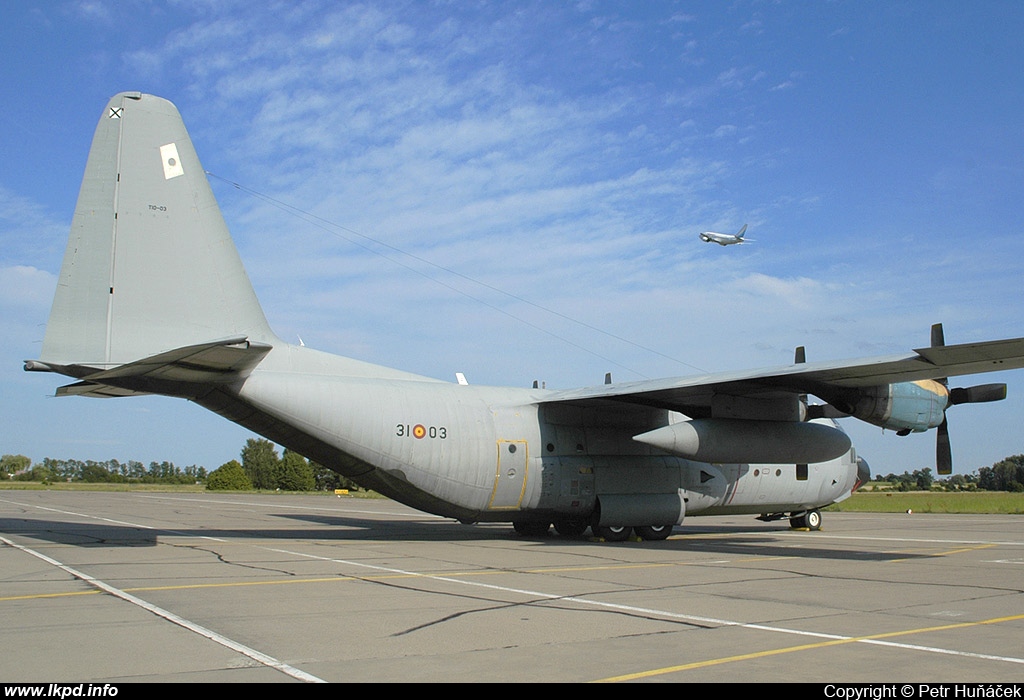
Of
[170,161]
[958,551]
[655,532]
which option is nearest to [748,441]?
[655,532]

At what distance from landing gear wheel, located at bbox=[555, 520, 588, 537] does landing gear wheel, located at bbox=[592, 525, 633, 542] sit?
1.86 ft

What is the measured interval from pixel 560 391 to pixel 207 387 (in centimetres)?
810

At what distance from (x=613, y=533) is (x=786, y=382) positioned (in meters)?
5.27

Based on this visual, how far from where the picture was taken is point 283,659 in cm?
592

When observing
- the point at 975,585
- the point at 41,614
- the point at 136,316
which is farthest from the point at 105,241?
the point at 975,585

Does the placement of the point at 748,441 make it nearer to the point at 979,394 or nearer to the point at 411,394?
the point at 979,394

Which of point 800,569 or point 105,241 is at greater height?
point 105,241

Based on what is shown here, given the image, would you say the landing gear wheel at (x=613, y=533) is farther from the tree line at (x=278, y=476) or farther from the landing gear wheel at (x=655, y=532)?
the tree line at (x=278, y=476)

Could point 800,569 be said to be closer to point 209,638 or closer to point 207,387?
point 209,638

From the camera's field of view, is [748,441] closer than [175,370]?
No

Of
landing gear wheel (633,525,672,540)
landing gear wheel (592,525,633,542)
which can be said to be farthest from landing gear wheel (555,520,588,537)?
landing gear wheel (633,525,672,540)

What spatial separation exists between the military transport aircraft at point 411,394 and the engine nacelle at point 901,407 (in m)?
0.03

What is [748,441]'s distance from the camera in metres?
16.4

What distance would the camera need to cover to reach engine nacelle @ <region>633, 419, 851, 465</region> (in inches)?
625
